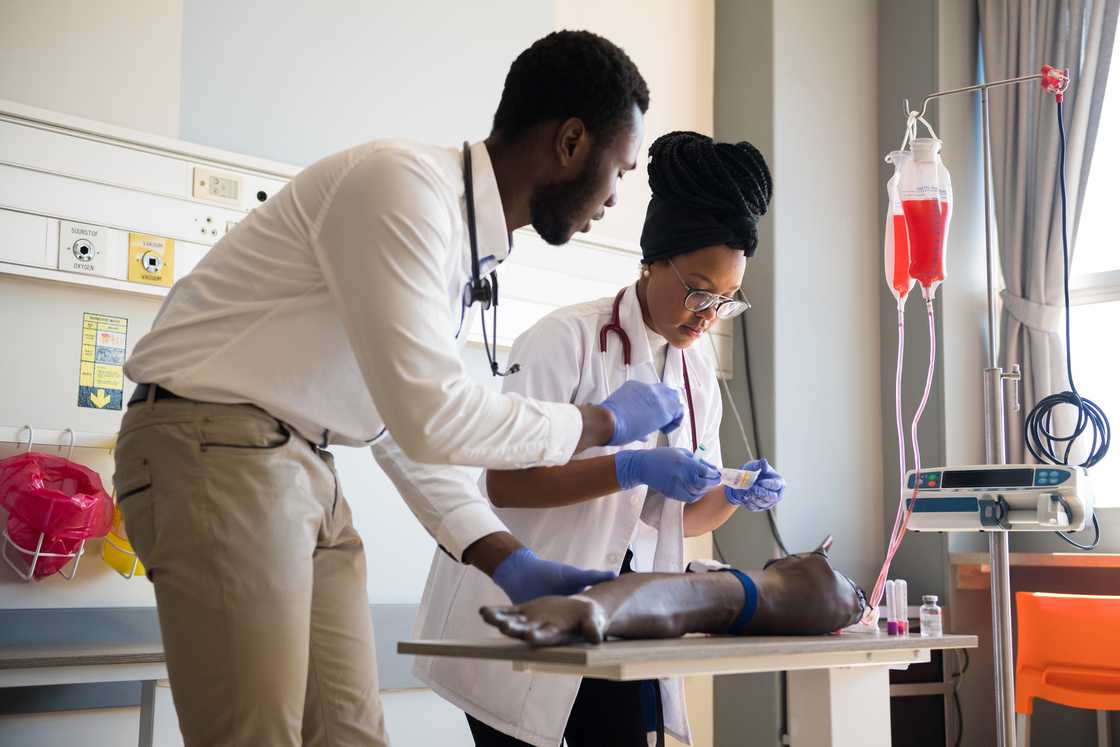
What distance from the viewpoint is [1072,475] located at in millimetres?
2229

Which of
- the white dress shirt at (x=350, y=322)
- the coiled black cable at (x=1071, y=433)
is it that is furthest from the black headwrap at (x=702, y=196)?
the coiled black cable at (x=1071, y=433)

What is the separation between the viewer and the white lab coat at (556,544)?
167 cm

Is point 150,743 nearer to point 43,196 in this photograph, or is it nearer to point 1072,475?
point 43,196

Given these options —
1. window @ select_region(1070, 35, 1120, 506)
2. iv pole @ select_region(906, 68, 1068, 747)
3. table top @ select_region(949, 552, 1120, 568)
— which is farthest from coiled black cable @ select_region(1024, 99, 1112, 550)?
iv pole @ select_region(906, 68, 1068, 747)

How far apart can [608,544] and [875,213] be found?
9.63 feet

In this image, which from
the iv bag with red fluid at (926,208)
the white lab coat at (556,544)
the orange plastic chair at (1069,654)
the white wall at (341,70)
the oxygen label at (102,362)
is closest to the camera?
the white lab coat at (556,544)

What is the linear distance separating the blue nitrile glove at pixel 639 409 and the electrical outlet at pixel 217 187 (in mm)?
1478

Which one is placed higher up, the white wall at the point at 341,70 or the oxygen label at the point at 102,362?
the white wall at the point at 341,70

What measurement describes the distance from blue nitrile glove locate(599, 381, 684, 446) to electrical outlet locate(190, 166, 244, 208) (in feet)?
4.85

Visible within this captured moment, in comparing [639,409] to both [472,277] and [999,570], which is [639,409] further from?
[999,570]

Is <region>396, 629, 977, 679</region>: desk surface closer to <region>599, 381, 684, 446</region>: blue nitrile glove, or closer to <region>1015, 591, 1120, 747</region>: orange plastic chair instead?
<region>599, 381, 684, 446</region>: blue nitrile glove

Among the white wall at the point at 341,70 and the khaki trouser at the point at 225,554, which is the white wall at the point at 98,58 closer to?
the white wall at the point at 341,70

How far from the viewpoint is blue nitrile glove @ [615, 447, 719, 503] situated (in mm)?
1681

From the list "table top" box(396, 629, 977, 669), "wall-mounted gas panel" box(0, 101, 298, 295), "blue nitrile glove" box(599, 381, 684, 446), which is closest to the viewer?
"table top" box(396, 629, 977, 669)
